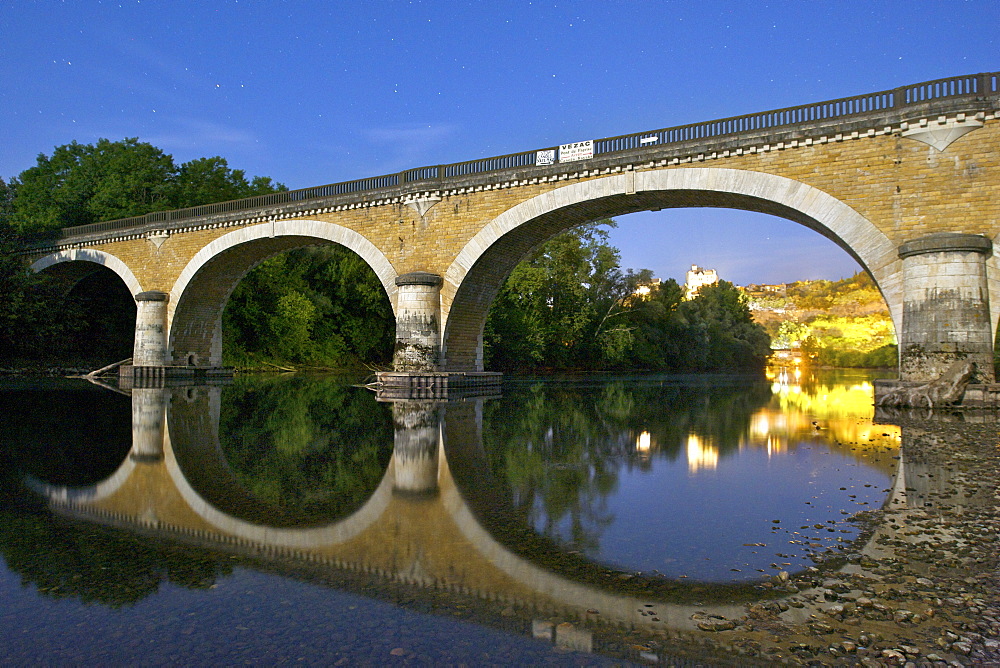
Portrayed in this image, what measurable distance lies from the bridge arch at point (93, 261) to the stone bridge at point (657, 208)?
3.24 ft

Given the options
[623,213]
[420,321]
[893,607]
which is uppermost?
[623,213]

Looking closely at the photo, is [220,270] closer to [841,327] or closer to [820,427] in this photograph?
[820,427]

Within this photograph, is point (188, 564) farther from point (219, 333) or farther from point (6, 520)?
point (219, 333)

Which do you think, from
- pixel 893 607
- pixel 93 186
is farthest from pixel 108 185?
pixel 893 607

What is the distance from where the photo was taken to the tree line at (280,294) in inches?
1265

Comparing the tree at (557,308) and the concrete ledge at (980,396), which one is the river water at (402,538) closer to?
the concrete ledge at (980,396)

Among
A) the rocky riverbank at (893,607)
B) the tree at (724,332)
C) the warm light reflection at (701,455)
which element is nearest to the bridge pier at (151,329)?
the warm light reflection at (701,455)

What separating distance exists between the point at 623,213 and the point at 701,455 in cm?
1249

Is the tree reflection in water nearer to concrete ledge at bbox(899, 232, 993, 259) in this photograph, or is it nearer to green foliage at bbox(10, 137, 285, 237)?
concrete ledge at bbox(899, 232, 993, 259)

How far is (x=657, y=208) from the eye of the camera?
18.5 metres

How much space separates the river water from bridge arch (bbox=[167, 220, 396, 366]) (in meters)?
12.6

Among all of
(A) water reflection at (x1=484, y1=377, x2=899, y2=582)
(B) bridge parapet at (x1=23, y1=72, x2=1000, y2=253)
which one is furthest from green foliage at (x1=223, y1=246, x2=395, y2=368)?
(A) water reflection at (x1=484, y1=377, x2=899, y2=582)

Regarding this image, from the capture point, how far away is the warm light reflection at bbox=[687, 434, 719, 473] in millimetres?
7234

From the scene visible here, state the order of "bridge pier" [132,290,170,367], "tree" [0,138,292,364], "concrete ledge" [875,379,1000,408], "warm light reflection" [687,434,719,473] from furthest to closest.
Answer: "tree" [0,138,292,364]
"bridge pier" [132,290,170,367]
"concrete ledge" [875,379,1000,408]
"warm light reflection" [687,434,719,473]
